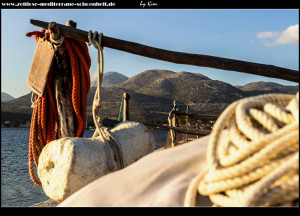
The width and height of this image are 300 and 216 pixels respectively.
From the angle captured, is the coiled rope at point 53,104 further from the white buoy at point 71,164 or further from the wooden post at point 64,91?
the white buoy at point 71,164

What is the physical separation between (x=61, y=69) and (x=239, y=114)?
2.61m

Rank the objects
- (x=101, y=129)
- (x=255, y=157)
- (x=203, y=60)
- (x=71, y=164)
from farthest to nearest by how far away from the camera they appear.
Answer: (x=101, y=129)
(x=71, y=164)
(x=203, y=60)
(x=255, y=157)

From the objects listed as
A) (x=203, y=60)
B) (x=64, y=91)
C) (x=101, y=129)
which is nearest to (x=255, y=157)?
(x=203, y=60)

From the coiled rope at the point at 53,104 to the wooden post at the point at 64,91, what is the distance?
0.20 ft

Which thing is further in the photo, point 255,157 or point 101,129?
point 101,129

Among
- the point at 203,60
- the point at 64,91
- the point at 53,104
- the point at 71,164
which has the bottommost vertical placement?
the point at 71,164

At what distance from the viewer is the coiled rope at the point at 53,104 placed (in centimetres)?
326

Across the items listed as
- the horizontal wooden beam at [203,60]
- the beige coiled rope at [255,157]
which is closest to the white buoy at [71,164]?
the horizontal wooden beam at [203,60]

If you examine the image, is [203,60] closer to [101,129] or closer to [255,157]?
[101,129]

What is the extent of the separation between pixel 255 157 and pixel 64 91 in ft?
8.92

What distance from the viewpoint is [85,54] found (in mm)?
3283

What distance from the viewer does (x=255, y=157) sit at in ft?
3.15
